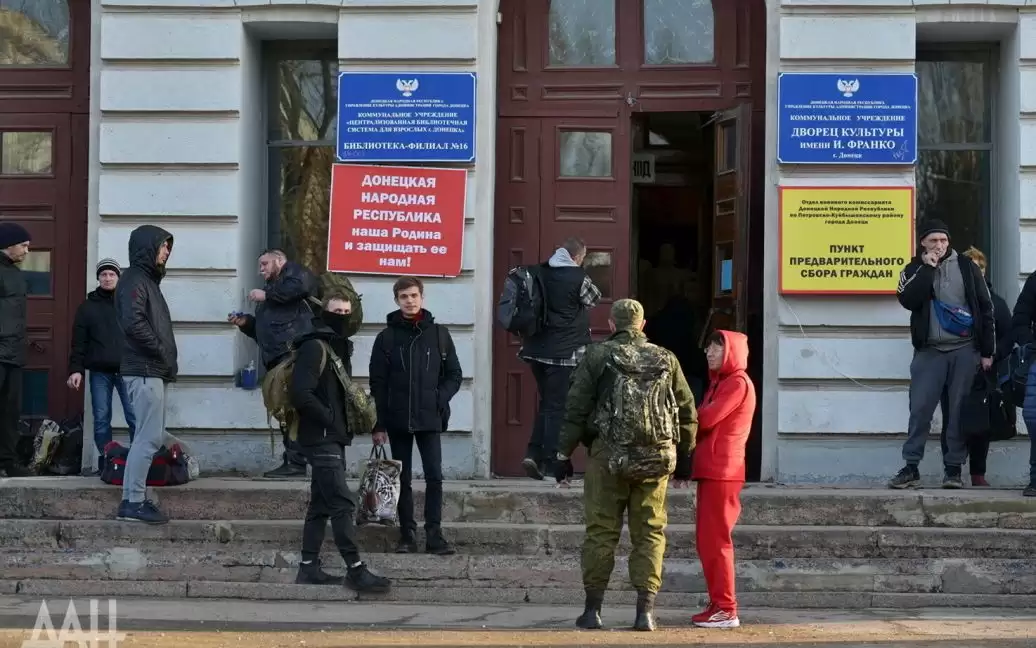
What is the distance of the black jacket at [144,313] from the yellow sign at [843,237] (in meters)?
4.84

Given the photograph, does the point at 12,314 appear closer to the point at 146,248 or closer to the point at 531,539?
the point at 146,248

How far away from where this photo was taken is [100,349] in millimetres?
12078

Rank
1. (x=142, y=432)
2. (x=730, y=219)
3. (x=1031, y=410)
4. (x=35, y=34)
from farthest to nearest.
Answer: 1. (x=35, y=34)
2. (x=730, y=219)
3. (x=1031, y=410)
4. (x=142, y=432)

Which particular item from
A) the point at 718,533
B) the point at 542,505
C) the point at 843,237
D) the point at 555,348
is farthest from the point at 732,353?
the point at 843,237

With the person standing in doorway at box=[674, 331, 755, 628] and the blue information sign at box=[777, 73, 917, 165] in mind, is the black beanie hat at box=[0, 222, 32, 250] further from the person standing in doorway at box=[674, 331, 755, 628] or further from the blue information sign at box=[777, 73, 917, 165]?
the blue information sign at box=[777, 73, 917, 165]

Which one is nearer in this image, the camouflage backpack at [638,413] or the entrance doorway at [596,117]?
the camouflage backpack at [638,413]

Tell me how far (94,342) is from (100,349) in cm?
7

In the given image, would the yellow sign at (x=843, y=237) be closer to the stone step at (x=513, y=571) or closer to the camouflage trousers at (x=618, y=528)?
the stone step at (x=513, y=571)

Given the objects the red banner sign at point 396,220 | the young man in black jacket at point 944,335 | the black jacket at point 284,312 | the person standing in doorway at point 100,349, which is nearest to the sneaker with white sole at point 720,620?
the young man in black jacket at point 944,335

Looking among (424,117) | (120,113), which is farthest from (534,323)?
(120,113)

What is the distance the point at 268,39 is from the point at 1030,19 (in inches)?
250

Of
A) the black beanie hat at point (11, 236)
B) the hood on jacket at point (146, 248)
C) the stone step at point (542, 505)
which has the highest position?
the black beanie hat at point (11, 236)

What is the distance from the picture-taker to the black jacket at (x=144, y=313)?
10617mm

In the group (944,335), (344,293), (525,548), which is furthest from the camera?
(944,335)
